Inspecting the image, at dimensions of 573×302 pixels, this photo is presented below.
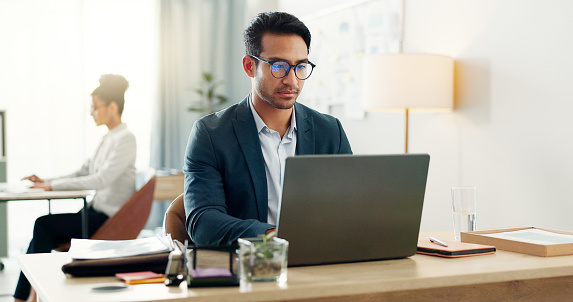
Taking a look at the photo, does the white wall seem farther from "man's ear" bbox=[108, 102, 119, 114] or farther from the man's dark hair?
"man's ear" bbox=[108, 102, 119, 114]

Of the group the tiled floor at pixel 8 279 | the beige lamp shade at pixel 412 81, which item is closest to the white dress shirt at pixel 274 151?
the beige lamp shade at pixel 412 81

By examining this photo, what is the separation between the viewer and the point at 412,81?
3238 mm

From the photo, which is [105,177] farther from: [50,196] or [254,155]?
[254,155]

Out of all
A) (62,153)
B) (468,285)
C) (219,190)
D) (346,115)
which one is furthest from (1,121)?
(468,285)

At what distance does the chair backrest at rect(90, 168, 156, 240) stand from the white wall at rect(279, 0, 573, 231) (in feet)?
5.06

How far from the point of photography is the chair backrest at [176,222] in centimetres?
190

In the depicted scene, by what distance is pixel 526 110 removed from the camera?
3031 millimetres

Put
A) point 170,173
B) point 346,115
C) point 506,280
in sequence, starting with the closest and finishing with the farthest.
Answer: point 506,280 → point 346,115 → point 170,173

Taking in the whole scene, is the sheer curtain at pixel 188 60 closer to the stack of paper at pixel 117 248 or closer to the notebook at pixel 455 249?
the stack of paper at pixel 117 248

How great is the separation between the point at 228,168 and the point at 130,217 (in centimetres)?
193

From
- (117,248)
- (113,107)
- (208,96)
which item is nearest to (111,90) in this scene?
(113,107)

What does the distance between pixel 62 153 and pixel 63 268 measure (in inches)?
180

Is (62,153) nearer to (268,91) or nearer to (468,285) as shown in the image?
(268,91)

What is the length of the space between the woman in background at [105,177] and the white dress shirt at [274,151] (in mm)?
1930
